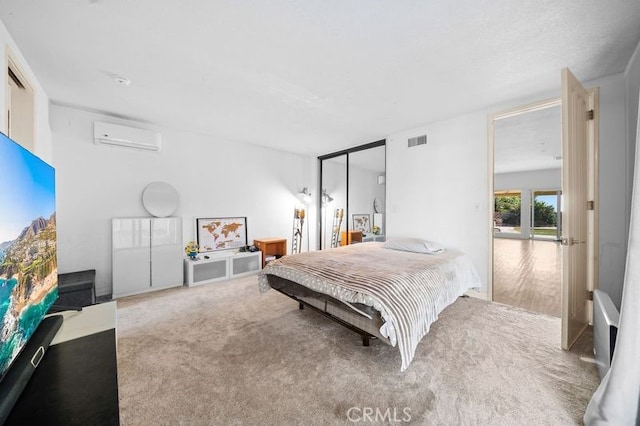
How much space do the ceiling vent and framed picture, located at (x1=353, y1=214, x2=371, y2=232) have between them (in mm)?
1603

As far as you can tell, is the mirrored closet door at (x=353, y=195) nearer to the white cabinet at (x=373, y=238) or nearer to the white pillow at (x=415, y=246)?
the white cabinet at (x=373, y=238)

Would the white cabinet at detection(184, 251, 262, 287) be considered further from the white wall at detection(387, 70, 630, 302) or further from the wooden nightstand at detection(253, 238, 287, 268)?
the white wall at detection(387, 70, 630, 302)

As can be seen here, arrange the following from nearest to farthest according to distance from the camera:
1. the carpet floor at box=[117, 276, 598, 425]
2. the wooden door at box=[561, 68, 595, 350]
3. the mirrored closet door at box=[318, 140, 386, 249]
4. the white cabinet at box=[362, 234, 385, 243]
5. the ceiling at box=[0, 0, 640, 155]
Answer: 1. the carpet floor at box=[117, 276, 598, 425]
2. the ceiling at box=[0, 0, 640, 155]
3. the wooden door at box=[561, 68, 595, 350]
4. the white cabinet at box=[362, 234, 385, 243]
5. the mirrored closet door at box=[318, 140, 386, 249]

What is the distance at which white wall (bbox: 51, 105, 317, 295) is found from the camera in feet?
10.1

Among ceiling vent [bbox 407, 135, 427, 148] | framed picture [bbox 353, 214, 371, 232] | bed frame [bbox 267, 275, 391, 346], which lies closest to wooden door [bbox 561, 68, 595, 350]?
bed frame [bbox 267, 275, 391, 346]

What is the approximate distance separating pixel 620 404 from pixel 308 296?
1988 millimetres

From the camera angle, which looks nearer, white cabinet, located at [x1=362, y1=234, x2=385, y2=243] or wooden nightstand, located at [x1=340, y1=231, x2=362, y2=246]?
white cabinet, located at [x1=362, y1=234, x2=385, y2=243]

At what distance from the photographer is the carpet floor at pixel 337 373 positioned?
138cm

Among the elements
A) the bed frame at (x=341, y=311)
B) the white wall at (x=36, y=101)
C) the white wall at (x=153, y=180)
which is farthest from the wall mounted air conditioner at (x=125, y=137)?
the bed frame at (x=341, y=311)

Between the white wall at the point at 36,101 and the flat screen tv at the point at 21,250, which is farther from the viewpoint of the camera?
the white wall at the point at 36,101

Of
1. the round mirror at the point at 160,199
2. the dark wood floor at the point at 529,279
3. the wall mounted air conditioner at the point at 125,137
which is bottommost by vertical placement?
the dark wood floor at the point at 529,279

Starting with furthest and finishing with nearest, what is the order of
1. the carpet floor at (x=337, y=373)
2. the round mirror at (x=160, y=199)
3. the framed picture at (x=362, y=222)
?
the framed picture at (x=362, y=222)
the round mirror at (x=160, y=199)
the carpet floor at (x=337, y=373)

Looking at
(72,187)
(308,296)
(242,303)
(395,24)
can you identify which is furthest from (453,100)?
(72,187)

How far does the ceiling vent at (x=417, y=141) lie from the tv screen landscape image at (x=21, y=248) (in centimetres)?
405
